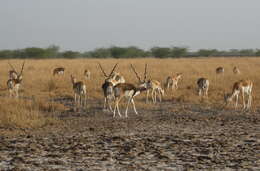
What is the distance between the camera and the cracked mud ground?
6695mm

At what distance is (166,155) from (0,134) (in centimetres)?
420

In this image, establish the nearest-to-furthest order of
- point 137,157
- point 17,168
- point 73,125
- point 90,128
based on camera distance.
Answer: point 17,168, point 137,157, point 90,128, point 73,125

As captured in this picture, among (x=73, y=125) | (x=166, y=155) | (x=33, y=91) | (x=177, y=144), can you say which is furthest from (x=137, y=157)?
(x=33, y=91)

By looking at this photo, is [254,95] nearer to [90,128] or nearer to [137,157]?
[90,128]

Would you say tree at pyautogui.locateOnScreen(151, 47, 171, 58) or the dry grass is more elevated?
tree at pyautogui.locateOnScreen(151, 47, 171, 58)

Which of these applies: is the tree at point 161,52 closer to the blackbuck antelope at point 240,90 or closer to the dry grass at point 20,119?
the blackbuck antelope at point 240,90

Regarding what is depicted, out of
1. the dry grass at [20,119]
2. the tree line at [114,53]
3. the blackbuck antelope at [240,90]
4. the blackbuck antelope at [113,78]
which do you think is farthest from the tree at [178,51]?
the dry grass at [20,119]

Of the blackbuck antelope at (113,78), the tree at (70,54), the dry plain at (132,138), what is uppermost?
the tree at (70,54)

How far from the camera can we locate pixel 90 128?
34.1 ft

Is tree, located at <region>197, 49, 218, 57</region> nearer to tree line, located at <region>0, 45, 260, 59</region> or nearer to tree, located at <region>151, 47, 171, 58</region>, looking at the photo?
tree line, located at <region>0, 45, 260, 59</region>

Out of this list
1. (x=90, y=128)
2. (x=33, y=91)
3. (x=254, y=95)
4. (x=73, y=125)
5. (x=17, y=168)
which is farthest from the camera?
(x=33, y=91)

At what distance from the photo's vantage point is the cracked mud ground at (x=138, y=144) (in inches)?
264

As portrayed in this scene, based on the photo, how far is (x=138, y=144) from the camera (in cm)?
809

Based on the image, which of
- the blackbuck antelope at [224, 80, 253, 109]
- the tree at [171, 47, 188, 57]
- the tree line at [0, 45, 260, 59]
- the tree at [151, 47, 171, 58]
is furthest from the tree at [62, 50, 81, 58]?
the blackbuck antelope at [224, 80, 253, 109]
